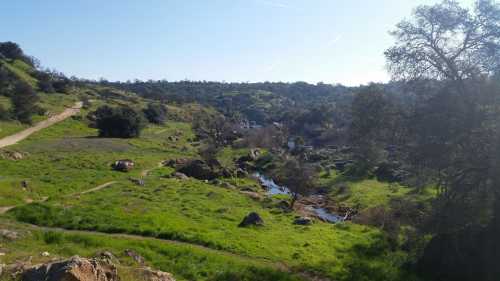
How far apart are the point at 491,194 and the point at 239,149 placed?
8074cm

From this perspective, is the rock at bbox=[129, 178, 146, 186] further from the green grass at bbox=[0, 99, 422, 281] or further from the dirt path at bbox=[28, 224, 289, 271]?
the dirt path at bbox=[28, 224, 289, 271]

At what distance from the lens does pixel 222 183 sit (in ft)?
171

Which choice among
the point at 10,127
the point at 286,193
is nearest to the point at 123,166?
the point at 286,193

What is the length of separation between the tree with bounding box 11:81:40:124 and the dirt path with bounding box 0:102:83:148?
103 inches

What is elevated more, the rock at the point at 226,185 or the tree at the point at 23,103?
the tree at the point at 23,103

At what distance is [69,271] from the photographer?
34.2 ft

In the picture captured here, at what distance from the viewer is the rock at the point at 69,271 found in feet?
34.1

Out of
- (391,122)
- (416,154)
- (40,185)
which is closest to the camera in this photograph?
(416,154)

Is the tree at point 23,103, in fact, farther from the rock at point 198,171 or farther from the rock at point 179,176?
the rock at point 179,176

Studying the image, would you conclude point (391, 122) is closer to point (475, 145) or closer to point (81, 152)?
point (475, 145)

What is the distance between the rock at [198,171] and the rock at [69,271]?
4365 centimetres

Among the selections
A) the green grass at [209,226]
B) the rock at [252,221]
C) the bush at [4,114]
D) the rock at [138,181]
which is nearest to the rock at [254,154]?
the rock at [138,181]

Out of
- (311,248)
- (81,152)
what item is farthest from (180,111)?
(311,248)

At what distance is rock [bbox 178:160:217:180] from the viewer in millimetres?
55469
